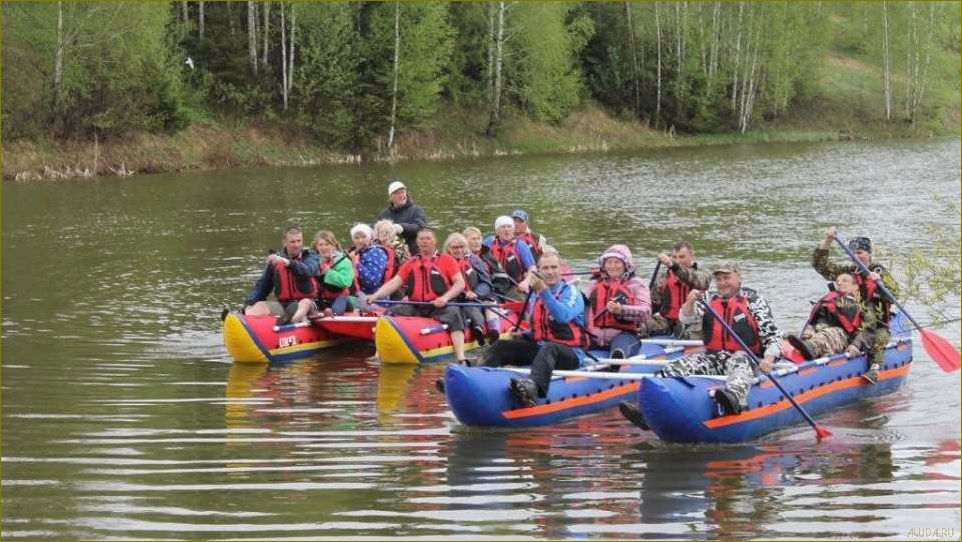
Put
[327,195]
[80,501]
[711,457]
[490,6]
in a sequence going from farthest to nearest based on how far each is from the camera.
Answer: [490,6] → [327,195] → [711,457] → [80,501]

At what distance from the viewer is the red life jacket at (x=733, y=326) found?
1202 cm

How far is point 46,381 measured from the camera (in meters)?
14.4

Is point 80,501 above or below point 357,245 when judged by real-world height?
below

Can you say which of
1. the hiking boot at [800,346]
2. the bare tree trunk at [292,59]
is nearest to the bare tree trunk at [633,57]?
the bare tree trunk at [292,59]

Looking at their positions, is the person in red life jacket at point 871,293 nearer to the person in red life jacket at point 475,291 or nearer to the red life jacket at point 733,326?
the red life jacket at point 733,326

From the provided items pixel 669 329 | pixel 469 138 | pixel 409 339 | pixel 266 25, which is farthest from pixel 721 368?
pixel 469 138

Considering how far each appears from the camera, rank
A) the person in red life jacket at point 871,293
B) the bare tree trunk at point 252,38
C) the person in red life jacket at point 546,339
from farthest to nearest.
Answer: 1. the bare tree trunk at point 252,38
2. the person in red life jacket at point 871,293
3. the person in red life jacket at point 546,339

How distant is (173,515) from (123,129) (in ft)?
120

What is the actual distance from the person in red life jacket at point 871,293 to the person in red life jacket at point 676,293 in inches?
47.7

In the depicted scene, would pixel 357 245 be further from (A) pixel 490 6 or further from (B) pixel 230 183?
(A) pixel 490 6

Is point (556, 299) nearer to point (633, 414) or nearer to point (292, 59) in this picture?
point (633, 414)

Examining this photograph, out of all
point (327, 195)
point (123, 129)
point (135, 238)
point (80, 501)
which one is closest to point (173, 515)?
point (80, 501)

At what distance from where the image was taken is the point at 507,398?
1212 cm

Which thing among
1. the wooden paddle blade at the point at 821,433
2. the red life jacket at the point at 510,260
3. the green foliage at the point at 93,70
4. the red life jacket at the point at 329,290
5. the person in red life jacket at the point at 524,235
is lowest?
the wooden paddle blade at the point at 821,433
